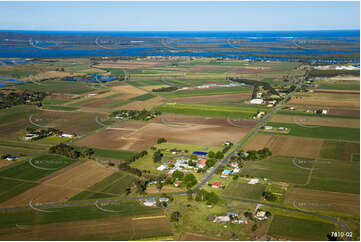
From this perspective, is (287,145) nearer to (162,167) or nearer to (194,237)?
(162,167)

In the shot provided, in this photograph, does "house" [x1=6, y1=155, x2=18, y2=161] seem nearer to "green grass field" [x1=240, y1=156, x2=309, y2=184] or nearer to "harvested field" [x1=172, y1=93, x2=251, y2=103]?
"green grass field" [x1=240, y1=156, x2=309, y2=184]

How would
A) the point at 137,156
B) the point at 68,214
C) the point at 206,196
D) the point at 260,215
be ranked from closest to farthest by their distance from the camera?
the point at 260,215
the point at 68,214
the point at 206,196
the point at 137,156

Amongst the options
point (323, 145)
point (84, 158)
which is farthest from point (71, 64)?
point (323, 145)

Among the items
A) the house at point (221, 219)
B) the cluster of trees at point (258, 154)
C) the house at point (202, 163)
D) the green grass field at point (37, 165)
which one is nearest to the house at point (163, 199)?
the house at point (221, 219)

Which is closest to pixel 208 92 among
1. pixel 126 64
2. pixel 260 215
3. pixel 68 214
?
pixel 260 215

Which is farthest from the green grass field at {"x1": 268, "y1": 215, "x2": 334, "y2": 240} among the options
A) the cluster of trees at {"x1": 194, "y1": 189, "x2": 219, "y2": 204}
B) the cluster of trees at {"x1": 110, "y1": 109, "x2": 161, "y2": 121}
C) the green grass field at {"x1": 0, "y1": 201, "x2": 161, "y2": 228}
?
the cluster of trees at {"x1": 110, "y1": 109, "x2": 161, "y2": 121}

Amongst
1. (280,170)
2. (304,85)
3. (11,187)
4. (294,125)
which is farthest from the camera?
(304,85)

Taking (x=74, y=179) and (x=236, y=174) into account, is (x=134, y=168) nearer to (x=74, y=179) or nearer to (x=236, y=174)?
(x=74, y=179)

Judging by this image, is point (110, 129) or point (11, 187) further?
point (110, 129)
